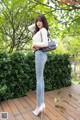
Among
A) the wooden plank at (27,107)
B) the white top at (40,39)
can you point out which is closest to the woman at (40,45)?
the white top at (40,39)

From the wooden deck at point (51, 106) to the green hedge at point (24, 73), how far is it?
19 cm

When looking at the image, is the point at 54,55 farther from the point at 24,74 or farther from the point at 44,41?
the point at 44,41

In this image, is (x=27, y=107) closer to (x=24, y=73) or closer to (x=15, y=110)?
(x=15, y=110)

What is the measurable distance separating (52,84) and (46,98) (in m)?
0.77

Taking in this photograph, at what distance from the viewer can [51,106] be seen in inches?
117

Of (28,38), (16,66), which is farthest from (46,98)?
(28,38)

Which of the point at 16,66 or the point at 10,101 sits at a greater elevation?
the point at 16,66

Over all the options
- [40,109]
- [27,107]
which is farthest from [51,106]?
[40,109]

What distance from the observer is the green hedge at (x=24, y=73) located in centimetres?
332

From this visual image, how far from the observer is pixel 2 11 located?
4930 millimetres

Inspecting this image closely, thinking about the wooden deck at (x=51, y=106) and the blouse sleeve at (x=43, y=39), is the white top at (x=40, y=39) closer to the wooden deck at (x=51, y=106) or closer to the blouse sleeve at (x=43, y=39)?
the blouse sleeve at (x=43, y=39)

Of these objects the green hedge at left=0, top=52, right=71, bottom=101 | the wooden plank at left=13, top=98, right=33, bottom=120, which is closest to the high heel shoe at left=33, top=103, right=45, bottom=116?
the wooden plank at left=13, top=98, right=33, bottom=120

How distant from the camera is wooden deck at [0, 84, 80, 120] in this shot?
8.32 feet

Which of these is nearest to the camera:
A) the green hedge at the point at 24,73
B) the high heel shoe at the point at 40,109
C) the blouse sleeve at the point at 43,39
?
the blouse sleeve at the point at 43,39
